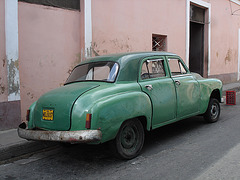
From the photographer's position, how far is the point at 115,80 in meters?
3.98

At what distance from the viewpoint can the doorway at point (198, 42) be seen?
534 inches

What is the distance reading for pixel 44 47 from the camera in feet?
21.9

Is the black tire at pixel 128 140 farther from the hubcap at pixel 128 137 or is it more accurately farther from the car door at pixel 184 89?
the car door at pixel 184 89

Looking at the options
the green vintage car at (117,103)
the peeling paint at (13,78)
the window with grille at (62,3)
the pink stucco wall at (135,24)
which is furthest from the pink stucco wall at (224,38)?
the peeling paint at (13,78)

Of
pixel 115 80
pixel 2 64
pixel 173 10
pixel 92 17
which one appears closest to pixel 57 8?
pixel 92 17

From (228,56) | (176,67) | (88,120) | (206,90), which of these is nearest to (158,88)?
(176,67)

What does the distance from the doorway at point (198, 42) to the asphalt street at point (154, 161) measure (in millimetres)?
9328

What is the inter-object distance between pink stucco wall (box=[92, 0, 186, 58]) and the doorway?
2045mm

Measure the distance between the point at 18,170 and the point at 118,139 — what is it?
1590mm

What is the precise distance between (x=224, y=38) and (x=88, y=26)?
10758 millimetres

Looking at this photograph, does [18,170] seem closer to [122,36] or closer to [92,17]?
[92,17]

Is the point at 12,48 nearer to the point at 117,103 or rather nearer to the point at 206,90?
the point at 117,103

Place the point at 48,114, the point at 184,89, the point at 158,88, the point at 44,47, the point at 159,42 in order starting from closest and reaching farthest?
1. the point at 48,114
2. the point at 158,88
3. the point at 184,89
4. the point at 44,47
5. the point at 159,42

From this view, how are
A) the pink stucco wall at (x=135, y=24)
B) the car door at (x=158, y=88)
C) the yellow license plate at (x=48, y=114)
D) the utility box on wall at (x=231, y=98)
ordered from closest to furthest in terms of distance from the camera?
the yellow license plate at (x=48, y=114) < the car door at (x=158, y=88) < the pink stucco wall at (x=135, y=24) < the utility box on wall at (x=231, y=98)
